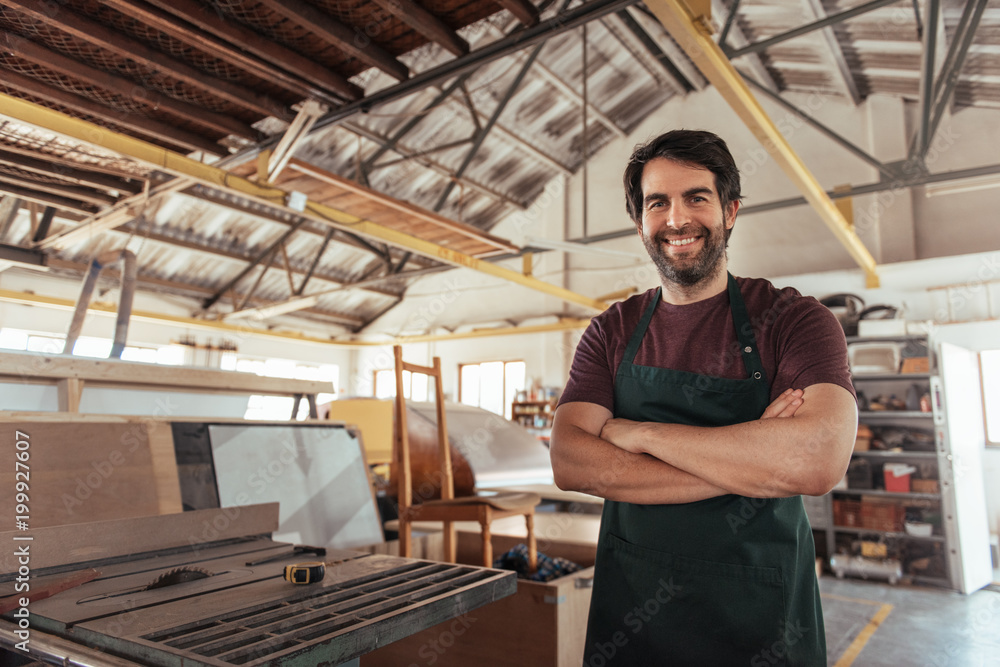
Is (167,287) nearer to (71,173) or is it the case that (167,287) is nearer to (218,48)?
(71,173)

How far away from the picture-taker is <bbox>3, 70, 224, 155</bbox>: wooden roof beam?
8.80 ft

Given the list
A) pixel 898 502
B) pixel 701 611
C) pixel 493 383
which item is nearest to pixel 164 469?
pixel 701 611

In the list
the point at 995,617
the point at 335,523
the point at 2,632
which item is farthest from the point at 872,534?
the point at 2,632

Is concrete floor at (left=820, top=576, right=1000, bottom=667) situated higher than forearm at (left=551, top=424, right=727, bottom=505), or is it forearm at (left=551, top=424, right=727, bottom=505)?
forearm at (left=551, top=424, right=727, bottom=505)

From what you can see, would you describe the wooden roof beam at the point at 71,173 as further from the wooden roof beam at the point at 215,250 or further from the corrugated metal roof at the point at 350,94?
the wooden roof beam at the point at 215,250

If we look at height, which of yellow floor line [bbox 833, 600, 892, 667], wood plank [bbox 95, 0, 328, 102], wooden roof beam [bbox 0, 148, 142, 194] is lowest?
yellow floor line [bbox 833, 600, 892, 667]

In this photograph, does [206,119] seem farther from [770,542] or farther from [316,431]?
[770,542]

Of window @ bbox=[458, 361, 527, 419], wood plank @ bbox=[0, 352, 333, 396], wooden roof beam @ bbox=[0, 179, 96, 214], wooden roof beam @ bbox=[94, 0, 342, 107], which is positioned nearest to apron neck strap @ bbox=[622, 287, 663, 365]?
wood plank @ bbox=[0, 352, 333, 396]

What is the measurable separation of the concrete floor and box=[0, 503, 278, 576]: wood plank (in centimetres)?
373

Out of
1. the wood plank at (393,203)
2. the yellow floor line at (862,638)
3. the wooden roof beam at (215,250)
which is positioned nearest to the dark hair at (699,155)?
the wood plank at (393,203)

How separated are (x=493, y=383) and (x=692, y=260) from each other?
11.6 m

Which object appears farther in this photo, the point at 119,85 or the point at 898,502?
the point at 898,502

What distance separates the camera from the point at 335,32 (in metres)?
2.48

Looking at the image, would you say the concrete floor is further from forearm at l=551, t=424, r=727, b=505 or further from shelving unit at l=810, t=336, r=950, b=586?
forearm at l=551, t=424, r=727, b=505
